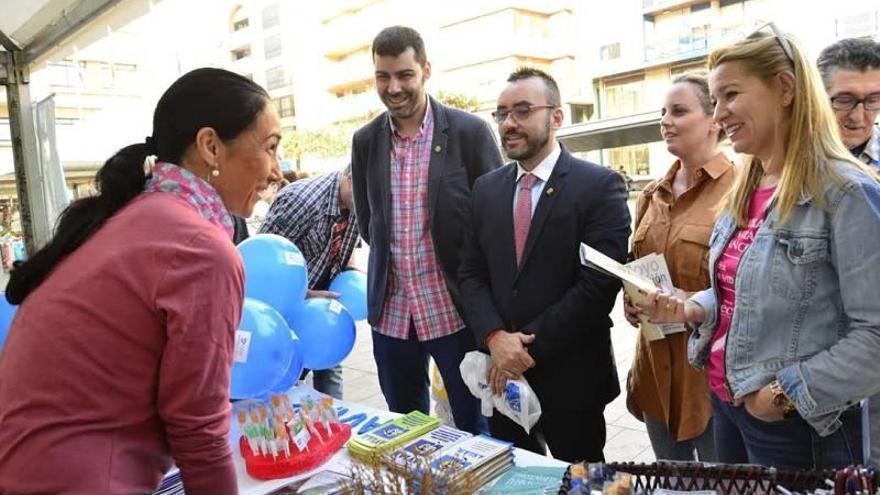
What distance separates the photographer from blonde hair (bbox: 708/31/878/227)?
138cm

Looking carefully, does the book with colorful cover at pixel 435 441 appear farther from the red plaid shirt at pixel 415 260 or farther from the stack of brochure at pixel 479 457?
the red plaid shirt at pixel 415 260

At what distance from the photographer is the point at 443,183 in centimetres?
255

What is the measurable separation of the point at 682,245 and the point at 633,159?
31.2 m

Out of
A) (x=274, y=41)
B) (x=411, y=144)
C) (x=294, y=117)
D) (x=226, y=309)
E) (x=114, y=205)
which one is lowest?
(x=226, y=309)

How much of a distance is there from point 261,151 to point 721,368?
1.29 m

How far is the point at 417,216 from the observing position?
2.61m

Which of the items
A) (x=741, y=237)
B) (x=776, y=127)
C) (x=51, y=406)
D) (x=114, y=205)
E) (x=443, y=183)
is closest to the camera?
(x=51, y=406)

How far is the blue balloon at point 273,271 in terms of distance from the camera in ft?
7.81

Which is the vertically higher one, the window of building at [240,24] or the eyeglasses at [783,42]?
the window of building at [240,24]

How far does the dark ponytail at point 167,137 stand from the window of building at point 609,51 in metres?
33.1

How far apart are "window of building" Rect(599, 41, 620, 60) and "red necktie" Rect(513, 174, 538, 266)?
32.0 metres

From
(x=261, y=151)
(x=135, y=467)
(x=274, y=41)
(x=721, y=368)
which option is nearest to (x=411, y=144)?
(x=261, y=151)

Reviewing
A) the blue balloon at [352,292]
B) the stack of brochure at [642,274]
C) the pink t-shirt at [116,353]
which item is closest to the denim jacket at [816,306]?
the stack of brochure at [642,274]

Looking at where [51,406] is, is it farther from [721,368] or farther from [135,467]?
[721,368]
